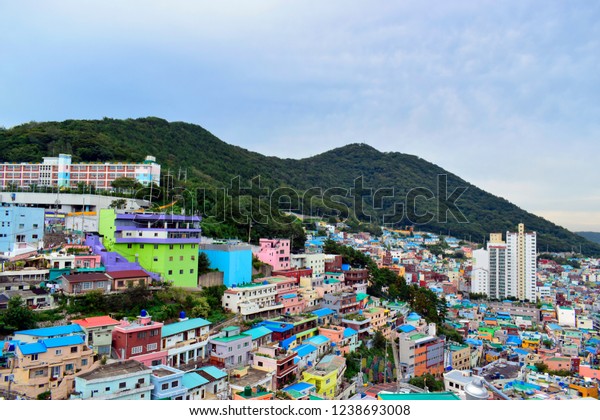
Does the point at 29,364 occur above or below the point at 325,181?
below

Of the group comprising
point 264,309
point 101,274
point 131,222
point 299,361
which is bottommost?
point 299,361

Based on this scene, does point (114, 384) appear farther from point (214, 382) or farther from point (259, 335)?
point (259, 335)

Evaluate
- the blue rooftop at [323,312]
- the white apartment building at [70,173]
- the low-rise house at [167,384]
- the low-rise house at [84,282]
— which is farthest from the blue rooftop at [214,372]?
the white apartment building at [70,173]

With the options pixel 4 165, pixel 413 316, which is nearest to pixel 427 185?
pixel 413 316

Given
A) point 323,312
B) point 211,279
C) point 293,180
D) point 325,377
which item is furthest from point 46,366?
point 293,180

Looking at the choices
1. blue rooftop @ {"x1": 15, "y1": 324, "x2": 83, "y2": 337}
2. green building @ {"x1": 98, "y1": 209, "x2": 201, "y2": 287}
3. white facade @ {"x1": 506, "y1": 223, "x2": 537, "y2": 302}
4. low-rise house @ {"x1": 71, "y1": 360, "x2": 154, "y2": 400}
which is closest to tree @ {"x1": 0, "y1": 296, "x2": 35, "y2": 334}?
blue rooftop @ {"x1": 15, "y1": 324, "x2": 83, "y2": 337}

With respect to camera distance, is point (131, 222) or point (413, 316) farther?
point (413, 316)

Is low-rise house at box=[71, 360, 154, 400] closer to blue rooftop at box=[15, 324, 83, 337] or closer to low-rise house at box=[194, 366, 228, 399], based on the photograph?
blue rooftop at box=[15, 324, 83, 337]

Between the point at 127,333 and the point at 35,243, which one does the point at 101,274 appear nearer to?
the point at 127,333
